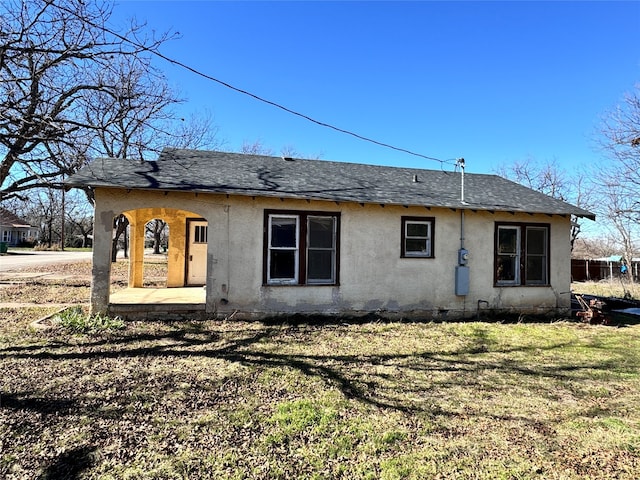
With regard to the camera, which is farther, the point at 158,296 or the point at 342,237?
the point at 158,296

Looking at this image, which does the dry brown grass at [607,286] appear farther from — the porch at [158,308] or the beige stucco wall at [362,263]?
the porch at [158,308]

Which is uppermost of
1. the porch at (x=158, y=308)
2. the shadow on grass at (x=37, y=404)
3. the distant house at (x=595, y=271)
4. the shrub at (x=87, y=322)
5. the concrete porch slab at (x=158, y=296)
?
the distant house at (x=595, y=271)

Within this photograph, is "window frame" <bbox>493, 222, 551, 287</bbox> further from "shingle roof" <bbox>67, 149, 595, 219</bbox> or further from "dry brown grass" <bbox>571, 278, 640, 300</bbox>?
"dry brown grass" <bbox>571, 278, 640, 300</bbox>

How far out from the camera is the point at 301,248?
871 cm

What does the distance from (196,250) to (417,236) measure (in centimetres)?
690

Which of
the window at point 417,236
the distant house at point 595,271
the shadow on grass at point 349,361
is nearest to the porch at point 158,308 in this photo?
the shadow on grass at point 349,361

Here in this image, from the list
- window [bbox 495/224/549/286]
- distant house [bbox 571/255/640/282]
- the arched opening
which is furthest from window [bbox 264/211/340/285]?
distant house [bbox 571/255/640/282]

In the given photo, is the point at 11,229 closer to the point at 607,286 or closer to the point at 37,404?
the point at 37,404

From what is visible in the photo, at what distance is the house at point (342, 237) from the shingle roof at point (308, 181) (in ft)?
0.15

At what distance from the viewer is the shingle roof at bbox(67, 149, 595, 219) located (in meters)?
8.05

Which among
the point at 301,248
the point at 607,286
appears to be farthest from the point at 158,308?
the point at 607,286

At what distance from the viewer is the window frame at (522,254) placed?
9.84 metres

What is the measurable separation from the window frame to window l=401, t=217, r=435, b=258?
73.4 inches

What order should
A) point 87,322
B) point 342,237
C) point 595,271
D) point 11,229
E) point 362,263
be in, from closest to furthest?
point 87,322
point 342,237
point 362,263
point 595,271
point 11,229
